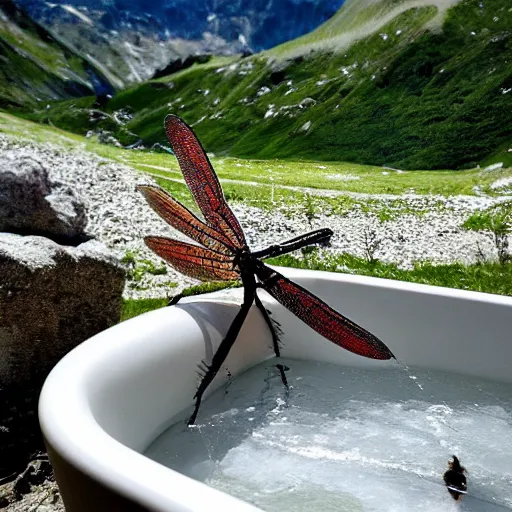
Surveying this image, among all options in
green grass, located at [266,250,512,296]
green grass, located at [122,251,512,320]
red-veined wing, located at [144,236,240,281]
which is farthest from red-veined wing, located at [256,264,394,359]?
green grass, located at [266,250,512,296]

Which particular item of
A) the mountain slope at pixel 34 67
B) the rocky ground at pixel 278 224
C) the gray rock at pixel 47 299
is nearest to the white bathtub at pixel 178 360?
the gray rock at pixel 47 299

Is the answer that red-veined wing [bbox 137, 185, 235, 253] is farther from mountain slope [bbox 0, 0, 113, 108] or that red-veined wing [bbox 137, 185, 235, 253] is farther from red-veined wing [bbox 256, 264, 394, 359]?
mountain slope [bbox 0, 0, 113, 108]

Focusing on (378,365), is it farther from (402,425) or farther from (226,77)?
(226,77)

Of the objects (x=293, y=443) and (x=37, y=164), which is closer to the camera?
(x=293, y=443)

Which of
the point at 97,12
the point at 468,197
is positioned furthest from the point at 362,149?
the point at 97,12

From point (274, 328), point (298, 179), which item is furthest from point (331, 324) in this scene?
point (298, 179)

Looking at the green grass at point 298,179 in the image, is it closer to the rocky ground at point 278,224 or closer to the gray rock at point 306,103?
the rocky ground at point 278,224

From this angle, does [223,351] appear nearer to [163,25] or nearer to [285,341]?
[285,341]
